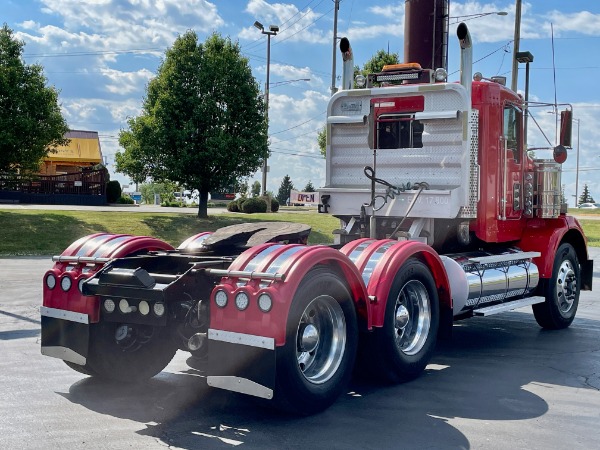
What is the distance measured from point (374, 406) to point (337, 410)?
0.33m

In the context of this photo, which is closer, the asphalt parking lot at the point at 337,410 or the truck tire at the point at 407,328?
the asphalt parking lot at the point at 337,410

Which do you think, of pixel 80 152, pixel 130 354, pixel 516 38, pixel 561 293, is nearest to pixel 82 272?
pixel 130 354

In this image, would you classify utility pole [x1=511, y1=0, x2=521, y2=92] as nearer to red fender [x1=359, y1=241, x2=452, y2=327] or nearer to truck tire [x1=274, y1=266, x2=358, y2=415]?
red fender [x1=359, y1=241, x2=452, y2=327]

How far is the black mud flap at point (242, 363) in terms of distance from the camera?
496 centimetres

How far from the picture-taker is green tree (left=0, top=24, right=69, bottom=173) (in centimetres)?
2698

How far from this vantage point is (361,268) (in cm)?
623

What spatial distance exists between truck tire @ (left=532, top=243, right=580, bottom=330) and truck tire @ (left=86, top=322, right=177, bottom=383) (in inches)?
206

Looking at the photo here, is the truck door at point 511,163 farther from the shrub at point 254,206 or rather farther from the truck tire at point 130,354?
the shrub at point 254,206

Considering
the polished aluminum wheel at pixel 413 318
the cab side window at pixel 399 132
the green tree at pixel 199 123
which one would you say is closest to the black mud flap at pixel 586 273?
the cab side window at pixel 399 132

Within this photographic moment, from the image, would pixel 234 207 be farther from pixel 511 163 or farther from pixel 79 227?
pixel 511 163

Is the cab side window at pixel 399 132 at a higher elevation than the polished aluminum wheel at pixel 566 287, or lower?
higher

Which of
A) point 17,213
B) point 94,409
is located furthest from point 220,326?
point 17,213

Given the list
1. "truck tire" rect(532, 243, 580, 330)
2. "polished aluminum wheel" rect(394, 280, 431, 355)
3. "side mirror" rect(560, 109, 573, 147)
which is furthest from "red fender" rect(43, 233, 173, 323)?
"truck tire" rect(532, 243, 580, 330)

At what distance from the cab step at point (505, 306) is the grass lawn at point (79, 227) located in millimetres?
16266
